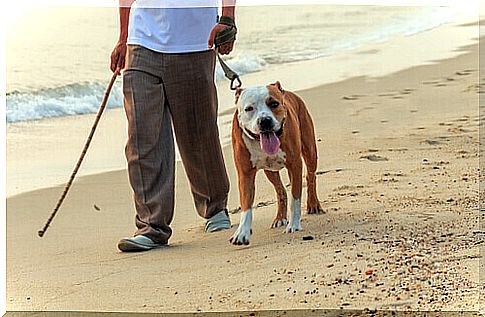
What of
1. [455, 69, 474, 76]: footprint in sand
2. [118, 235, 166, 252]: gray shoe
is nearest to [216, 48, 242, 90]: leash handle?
[118, 235, 166, 252]: gray shoe

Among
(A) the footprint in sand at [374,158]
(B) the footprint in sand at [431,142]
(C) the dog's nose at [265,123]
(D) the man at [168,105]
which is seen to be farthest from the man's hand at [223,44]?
(B) the footprint in sand at [431,142]

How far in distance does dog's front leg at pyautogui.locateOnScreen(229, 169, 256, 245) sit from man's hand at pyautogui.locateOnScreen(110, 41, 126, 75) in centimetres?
46

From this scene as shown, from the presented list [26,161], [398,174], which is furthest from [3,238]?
[398,174]

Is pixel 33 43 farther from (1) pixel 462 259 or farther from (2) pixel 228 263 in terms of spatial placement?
(1) pixel 462 259

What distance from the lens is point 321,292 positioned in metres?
3.21

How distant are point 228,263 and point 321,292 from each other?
0.89 feet

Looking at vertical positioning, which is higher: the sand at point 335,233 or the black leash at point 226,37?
the black leash at point 226,37

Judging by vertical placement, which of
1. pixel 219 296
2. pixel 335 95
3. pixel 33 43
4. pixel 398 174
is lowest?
pixel 219 296

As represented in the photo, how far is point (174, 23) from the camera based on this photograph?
3.26 metres

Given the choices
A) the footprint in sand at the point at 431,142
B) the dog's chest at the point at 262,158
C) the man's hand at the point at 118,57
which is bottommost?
the footprint in sand at the point at 431,142

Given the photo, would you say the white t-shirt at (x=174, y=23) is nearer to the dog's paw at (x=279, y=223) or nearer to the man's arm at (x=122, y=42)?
the man's arm at (x=122, y=42)

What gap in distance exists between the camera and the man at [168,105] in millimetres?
3271

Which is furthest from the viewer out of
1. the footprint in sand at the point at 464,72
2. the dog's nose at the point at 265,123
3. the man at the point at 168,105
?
the footprint in sand at the point at 464,72

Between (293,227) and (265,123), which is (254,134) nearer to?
(265,123)
